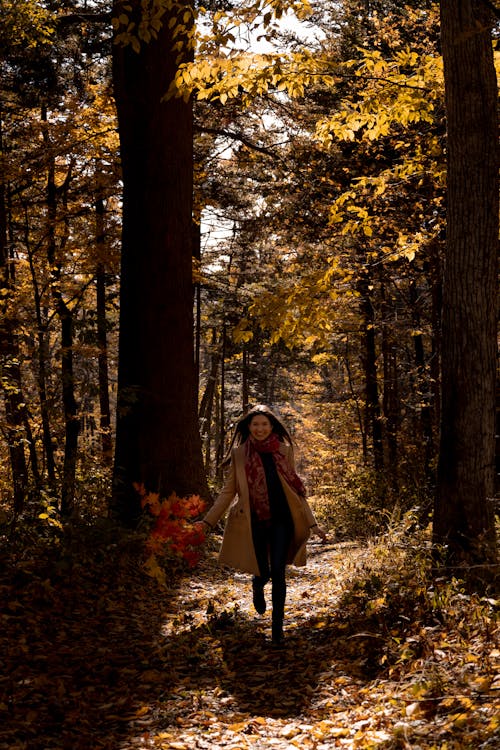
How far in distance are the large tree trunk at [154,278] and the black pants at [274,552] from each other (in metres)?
3.58

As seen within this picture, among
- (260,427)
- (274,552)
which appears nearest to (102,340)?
(260,427)

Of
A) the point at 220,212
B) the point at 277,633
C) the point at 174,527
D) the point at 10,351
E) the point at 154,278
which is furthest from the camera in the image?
the point at 220,212

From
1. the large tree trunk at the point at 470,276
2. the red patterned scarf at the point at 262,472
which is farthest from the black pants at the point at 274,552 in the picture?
the large tree trunk at the point at 470,276

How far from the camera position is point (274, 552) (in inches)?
235

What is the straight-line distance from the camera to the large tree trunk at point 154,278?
376 inches

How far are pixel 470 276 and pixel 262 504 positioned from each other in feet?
9.11

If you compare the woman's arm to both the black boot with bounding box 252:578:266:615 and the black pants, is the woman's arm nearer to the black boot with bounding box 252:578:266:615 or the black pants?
the black pants

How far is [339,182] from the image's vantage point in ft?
49.5

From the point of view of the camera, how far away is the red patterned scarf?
6.02 m

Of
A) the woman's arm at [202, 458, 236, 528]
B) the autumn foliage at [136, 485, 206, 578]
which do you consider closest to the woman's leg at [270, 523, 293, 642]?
the woman's arm at [202, 458, 236, 528]

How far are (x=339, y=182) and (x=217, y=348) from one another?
12186 mm

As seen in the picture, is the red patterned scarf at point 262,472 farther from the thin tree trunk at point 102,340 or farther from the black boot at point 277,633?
the thin tree trunk at point 102,340

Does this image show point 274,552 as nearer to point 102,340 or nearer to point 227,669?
point 227,669

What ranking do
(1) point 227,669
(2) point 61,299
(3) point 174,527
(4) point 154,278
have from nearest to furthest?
(1) point 227,669
(3) point 174,527
(4) point 154,278
(2) point 61,299
